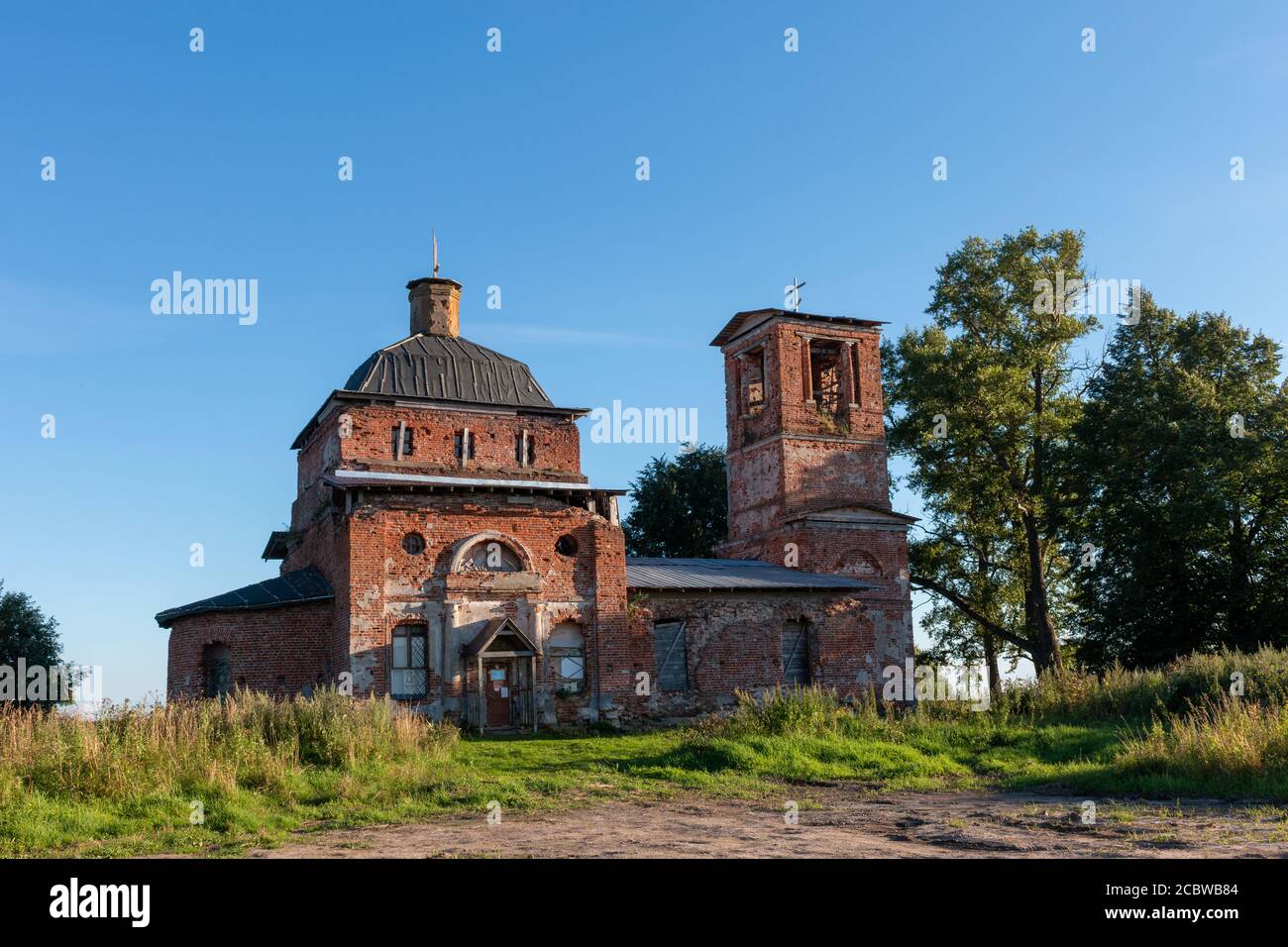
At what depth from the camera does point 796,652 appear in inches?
1092

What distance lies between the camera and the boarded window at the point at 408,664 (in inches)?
928

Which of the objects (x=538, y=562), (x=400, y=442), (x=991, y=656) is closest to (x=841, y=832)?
(x=538, y=562)

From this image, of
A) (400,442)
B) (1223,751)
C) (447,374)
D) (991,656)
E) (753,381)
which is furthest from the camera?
(991,656)

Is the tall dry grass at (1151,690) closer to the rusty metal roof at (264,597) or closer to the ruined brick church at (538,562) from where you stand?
the ruined brick church at (538,562)

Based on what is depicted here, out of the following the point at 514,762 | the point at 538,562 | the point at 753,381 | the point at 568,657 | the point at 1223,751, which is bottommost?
the point at 514,762

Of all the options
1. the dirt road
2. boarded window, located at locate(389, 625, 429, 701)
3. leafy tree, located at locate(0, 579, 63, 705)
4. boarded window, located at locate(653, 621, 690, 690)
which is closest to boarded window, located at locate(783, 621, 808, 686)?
boarded window, located at locate(653, 621, 690, 690)

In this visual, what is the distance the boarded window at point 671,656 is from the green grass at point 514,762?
4.81 meters

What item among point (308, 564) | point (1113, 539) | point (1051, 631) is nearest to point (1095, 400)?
point (1113, 539)

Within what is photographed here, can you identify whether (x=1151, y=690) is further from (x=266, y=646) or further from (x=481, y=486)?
(x=266, y=646)

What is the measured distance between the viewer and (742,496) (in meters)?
34.1

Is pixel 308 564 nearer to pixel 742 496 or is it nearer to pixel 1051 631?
pixel 742 496

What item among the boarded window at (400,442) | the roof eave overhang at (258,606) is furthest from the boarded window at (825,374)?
the roof eave overhang at (258,606)

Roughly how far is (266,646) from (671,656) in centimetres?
877
